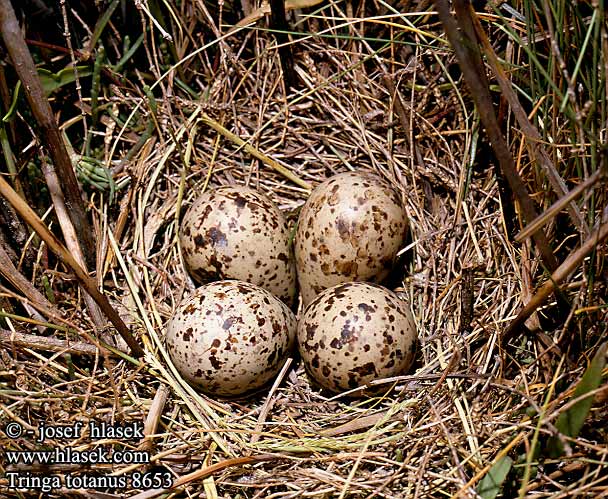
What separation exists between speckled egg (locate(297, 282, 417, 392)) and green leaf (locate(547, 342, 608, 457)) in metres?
0.52

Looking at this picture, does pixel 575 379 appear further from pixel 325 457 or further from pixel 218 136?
pixel 218 136

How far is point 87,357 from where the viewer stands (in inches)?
78.0

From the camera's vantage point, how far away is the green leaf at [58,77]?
85.0 inches

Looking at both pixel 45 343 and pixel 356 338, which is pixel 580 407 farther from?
pixel 45 343

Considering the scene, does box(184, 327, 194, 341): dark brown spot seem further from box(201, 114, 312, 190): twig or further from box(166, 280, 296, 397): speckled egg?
box(201, 114, 312, 190): twig

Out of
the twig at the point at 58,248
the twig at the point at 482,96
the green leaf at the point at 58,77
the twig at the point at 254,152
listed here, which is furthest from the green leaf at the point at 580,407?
the green leaf at the point at 58,77

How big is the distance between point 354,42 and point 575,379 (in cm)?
131

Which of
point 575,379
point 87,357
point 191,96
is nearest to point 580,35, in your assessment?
point 575,379

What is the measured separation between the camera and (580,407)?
4.70ft

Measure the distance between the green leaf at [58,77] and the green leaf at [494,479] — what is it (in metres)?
1.64

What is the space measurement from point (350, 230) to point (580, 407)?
838 mm

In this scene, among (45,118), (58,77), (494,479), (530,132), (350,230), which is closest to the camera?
(494,479)

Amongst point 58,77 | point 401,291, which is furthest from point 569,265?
point 58,77

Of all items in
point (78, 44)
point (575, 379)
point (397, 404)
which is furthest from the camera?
point (78, 44)
